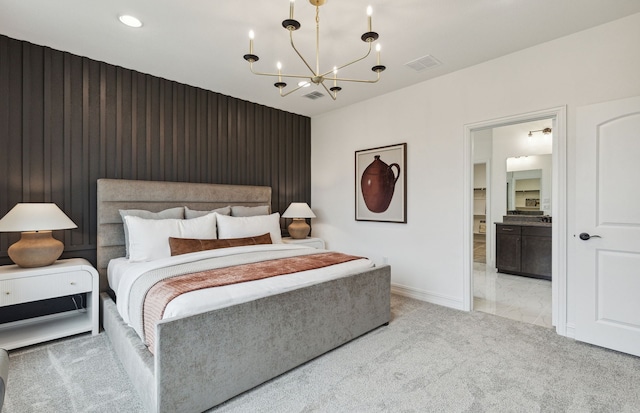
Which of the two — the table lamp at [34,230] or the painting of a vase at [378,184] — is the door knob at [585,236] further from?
the table lamp at [34,230]

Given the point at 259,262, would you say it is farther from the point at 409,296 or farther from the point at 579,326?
the point at 579,326

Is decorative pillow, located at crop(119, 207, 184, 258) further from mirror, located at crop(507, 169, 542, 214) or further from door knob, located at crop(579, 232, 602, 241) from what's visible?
mirror, located at crop(507, 169, 542, 214)

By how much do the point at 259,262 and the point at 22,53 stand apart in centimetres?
285

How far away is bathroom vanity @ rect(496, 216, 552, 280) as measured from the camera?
15.3ft

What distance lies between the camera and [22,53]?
2.77 metres

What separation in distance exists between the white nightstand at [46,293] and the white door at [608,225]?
13.8ft

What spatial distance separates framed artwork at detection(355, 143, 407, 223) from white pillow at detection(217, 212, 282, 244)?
1.32 meters

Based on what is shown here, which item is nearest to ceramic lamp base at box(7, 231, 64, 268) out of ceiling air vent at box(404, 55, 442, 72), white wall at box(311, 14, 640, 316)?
white wall at box(311, 14, 640, 316)

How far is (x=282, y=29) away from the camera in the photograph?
2625 mm

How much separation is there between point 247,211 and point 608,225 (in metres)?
3.60

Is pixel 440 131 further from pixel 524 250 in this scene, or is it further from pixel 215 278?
pixel 215 278

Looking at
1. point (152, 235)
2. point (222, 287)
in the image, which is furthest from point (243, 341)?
point (152, 235)

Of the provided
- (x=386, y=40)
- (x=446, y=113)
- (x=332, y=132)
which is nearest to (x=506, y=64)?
(x=446, y=113)

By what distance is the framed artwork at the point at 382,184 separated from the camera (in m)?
3.94
